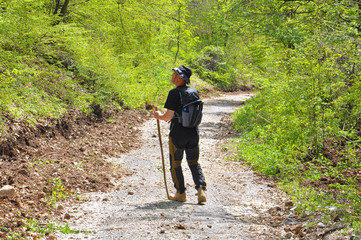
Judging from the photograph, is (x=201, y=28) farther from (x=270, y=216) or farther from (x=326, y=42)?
(x=270, y=216)

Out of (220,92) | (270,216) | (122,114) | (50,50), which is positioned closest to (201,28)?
(220,92)

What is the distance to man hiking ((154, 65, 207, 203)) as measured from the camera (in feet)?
18.3

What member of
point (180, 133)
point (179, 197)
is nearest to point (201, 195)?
point (179, 197)

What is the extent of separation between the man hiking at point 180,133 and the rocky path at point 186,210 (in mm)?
381

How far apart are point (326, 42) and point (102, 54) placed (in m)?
8.73

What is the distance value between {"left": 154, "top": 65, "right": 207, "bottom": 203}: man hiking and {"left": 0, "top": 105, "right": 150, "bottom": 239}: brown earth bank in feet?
5.49

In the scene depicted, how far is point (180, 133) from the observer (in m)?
5.65

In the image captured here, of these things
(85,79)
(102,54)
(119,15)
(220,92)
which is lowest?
(220,92)

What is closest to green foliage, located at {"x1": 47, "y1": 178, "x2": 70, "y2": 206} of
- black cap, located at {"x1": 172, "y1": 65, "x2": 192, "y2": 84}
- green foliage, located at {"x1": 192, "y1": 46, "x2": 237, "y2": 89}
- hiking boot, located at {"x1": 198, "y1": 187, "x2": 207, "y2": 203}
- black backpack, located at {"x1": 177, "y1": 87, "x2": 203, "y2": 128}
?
hiking boot, located at {"x1": 198, "y1": 187, "x2": 207, "y2": 203}

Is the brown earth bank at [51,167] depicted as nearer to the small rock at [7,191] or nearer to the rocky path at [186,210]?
the small rock at [7,191]

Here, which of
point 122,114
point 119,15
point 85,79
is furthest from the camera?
point 119,15

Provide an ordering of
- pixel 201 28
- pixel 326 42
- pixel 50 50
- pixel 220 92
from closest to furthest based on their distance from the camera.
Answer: pixel 326 42, pixel 50 50, pixel 220 92, pixel 201 28

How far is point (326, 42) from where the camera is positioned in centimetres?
760

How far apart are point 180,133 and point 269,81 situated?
695 cm
